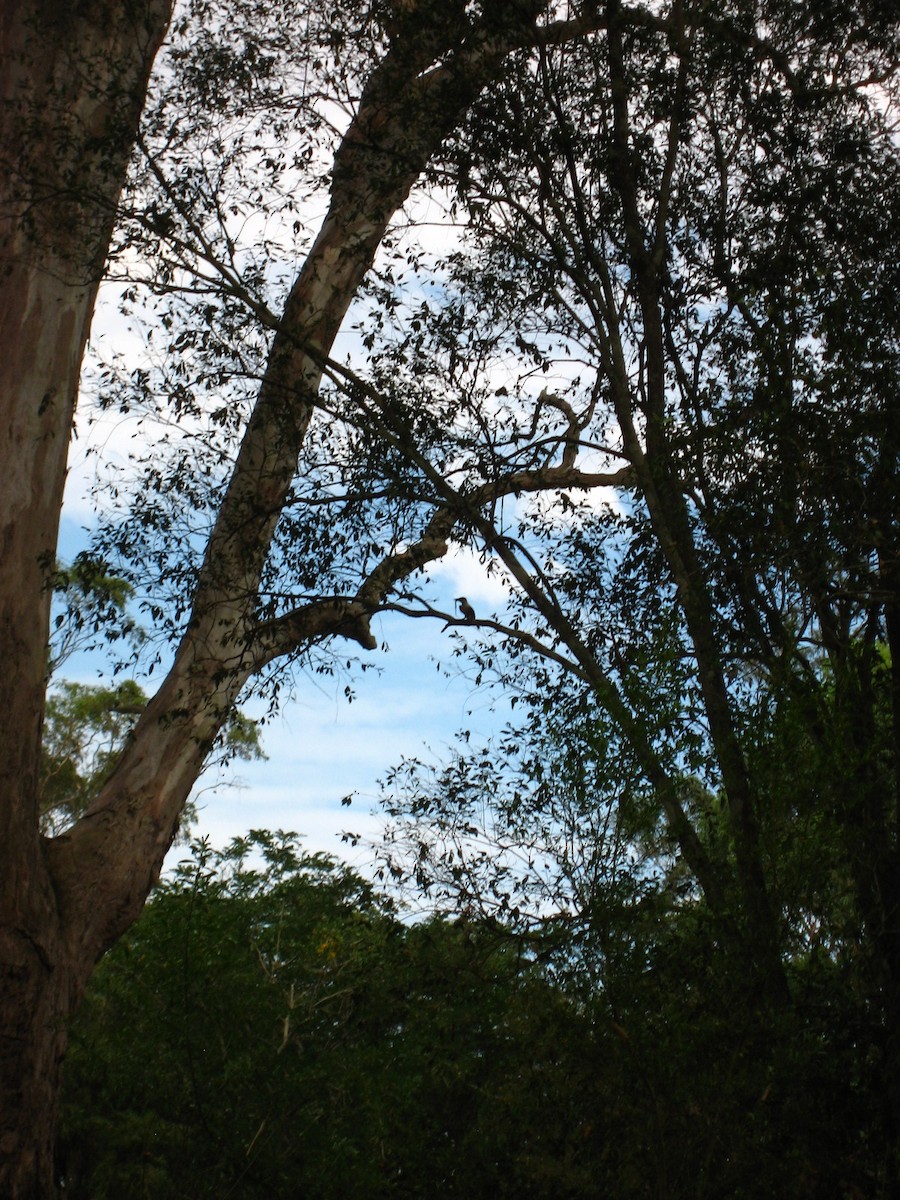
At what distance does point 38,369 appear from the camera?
6254 mm

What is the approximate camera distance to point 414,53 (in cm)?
646

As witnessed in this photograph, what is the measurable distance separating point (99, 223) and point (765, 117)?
391 centimetres

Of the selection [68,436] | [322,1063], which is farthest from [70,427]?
[322,1063]

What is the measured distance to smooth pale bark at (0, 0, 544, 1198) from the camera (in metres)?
5.43

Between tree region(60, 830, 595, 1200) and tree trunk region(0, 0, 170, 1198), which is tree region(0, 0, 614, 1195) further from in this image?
tree region(60, 830, 595, 1200)

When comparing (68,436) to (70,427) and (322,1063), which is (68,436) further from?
(322,1063)

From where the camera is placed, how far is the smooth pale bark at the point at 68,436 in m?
5.43

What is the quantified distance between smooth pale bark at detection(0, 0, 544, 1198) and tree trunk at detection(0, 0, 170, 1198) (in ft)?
0.03

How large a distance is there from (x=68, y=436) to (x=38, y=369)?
0.38 metres

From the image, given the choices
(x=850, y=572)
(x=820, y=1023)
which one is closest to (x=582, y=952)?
(x=820, y=1023)

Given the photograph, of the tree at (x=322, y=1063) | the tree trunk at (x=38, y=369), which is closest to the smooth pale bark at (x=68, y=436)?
the tree trunk at (x=38, y=369)

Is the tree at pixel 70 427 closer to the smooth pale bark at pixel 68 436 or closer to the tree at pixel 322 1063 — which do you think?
the smooth pale bark at pixel 68 436

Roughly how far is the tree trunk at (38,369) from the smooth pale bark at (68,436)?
1 cm

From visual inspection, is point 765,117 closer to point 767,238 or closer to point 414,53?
point 767,238
